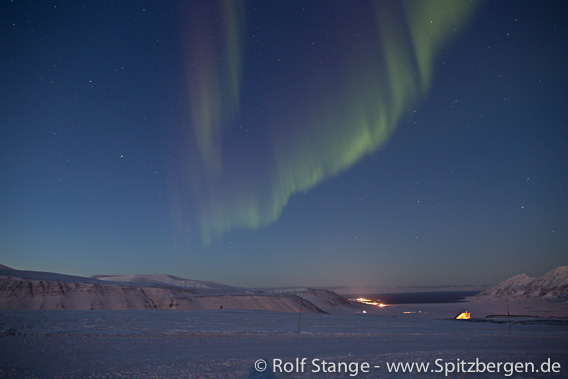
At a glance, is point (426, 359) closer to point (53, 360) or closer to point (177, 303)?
point (53, 360)

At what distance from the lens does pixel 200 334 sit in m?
18.4

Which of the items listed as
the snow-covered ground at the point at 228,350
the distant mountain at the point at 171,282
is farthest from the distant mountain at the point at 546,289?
the distant mountain at the point at 171,282

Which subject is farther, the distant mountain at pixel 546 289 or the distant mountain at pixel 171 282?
the distant mountain at pixel 171 282

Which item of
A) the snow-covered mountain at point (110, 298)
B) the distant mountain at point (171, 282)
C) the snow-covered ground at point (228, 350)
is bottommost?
the distant mountain at point (171, 282)

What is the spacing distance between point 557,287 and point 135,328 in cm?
A: 15093

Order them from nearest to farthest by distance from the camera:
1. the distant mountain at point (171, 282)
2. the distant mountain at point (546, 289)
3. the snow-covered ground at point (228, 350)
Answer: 1. the snow-covered ground at point (228, 350)
2. the distant mountain at point (546, 289)
3. the distant mountain at point (171, 282)

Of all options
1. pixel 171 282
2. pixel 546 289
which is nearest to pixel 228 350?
pixel 171 282

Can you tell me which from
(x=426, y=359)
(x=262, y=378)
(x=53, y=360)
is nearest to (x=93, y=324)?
(x=53, y=360)

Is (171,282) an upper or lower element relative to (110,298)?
lower

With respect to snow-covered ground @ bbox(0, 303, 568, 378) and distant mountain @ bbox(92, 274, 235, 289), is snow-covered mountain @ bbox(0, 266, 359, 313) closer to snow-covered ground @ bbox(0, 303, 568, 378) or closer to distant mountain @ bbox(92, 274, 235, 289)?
snow-covered ground @ bbox(0, 303, 568, 378)

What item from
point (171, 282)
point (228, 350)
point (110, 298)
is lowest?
point (171, 282)

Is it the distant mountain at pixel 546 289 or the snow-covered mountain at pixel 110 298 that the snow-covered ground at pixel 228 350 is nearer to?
the snow-covered mountain at pixel 110 298

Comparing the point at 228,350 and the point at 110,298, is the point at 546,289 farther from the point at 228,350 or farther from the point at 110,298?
the point at 228,350

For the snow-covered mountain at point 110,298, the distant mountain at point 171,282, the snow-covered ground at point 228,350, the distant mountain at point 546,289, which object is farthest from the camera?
the distant mountain at point 171,282
